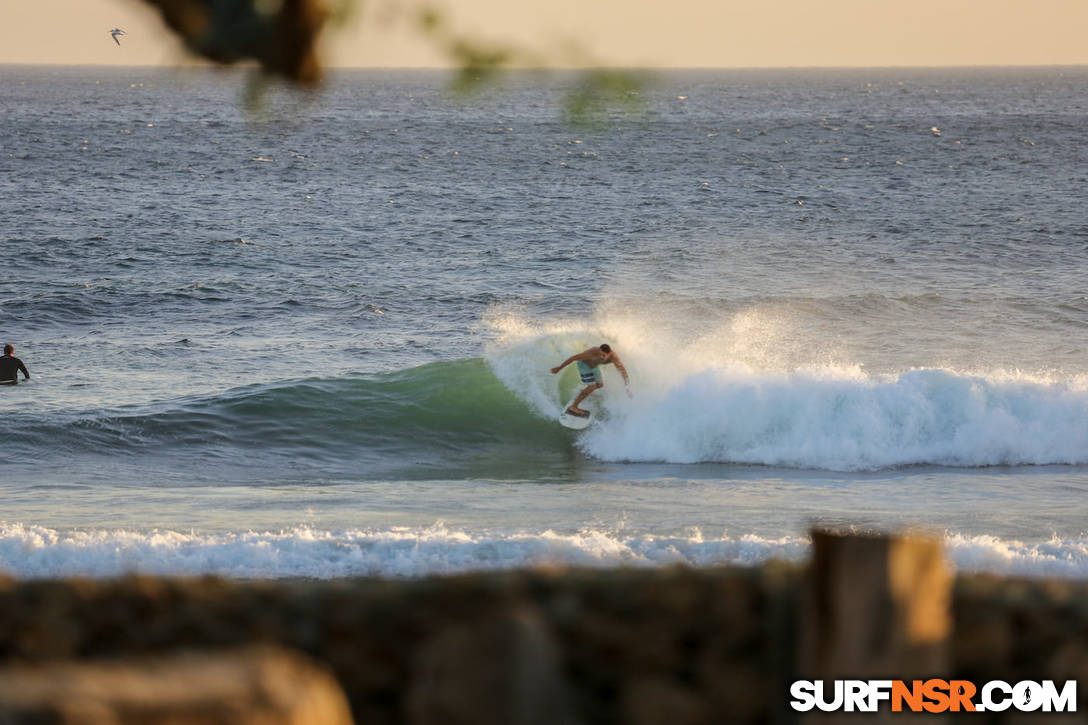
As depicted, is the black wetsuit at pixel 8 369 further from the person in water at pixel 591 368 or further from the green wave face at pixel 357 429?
the person in water at pixel 591 368

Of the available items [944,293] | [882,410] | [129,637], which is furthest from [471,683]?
[944,293]

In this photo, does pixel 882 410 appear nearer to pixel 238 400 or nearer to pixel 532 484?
pixel 532 484

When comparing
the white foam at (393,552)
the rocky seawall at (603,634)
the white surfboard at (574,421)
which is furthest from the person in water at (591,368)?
the rocky seawall at (603,634)

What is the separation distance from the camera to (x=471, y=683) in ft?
8.79

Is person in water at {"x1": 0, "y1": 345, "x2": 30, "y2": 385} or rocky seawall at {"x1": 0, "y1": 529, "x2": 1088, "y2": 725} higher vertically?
person in water at {"x1": 0, "y1": 345, "x2": 30, "y2": 385}

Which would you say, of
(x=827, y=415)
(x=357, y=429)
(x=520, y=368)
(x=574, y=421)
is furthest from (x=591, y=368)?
(x=357, y=429)

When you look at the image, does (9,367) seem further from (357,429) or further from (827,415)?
(827,415)

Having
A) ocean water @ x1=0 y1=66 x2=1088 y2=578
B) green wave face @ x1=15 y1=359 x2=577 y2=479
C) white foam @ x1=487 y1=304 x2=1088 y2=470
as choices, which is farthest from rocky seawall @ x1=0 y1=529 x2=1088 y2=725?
white foam @ x1=487 y1=304 x2=1088 y2=470

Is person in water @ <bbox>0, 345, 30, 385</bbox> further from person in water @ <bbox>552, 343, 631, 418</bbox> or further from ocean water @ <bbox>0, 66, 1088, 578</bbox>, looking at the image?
person in water @ <bbox>552, 343, 631, 418</bbox>

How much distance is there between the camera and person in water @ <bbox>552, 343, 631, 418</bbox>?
61.2 ft

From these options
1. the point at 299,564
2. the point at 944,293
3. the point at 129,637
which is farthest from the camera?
the point at 944,293

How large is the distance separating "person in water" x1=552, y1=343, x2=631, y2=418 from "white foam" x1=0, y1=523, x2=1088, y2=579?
Answer: 6247mm

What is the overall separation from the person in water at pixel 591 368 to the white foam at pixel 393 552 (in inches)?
246

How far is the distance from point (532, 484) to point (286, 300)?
1440 cm
